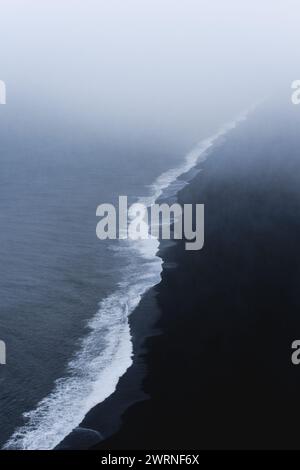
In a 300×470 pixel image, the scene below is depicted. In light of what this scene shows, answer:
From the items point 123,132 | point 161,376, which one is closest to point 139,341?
point 161,376

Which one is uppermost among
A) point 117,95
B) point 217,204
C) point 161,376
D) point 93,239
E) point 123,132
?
point 117,95

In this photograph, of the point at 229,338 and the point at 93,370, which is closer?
the point at 93,370

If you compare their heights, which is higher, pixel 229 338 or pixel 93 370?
pixel 229 338

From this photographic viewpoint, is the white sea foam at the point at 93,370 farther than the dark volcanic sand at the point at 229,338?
No
